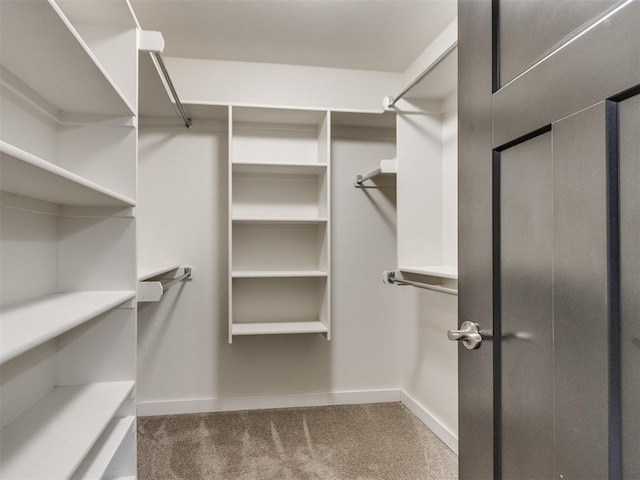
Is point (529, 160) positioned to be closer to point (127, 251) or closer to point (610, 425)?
point (610, 425)

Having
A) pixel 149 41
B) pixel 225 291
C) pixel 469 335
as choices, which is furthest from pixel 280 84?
pixel 469 335

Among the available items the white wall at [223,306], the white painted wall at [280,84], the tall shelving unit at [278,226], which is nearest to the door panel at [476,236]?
the tall shelving unit at [278,226]

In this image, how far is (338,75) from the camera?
267cm

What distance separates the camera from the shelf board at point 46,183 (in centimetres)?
77

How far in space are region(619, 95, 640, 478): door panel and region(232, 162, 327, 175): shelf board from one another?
1.95 meters

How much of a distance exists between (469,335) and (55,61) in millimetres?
1282

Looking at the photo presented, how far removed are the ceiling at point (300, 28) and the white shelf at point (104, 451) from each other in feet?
6.21

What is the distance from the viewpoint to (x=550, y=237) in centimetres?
62

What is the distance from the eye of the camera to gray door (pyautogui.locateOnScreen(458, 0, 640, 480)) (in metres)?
0.50

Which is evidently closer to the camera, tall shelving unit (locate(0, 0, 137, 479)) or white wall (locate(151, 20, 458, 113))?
tall shelving unit (locate(0, 0, 137, 479))

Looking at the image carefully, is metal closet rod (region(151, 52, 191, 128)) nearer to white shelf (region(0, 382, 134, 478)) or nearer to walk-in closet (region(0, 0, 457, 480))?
walk-in closet (region(0, 0, 457, 480))

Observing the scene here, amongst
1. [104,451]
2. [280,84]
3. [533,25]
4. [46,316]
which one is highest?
[280,84]

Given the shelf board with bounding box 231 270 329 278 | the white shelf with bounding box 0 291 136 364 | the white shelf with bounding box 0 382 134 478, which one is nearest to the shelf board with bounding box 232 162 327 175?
the shelf board with bounding box 231 270 329 278

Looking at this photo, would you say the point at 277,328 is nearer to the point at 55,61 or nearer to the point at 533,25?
the point at 55,61
